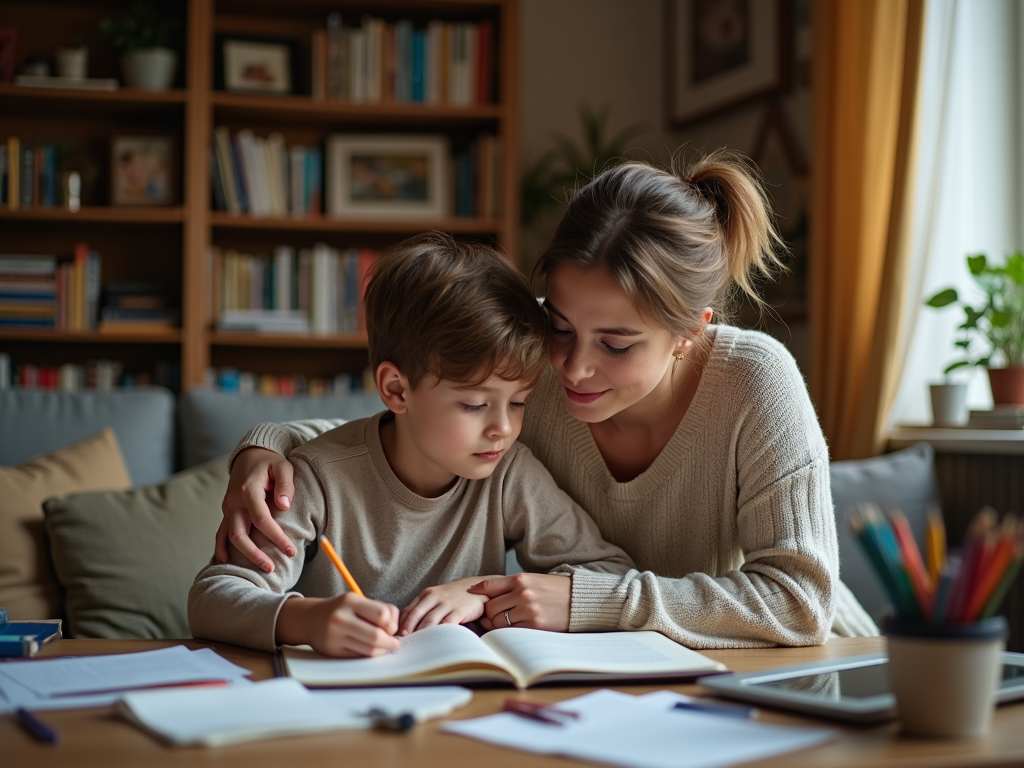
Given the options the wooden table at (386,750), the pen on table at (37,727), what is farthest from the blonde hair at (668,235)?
the pen on table at (37,727)

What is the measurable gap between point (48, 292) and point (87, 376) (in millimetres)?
306

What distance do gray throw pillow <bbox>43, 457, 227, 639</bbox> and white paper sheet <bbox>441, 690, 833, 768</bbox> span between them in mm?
1144

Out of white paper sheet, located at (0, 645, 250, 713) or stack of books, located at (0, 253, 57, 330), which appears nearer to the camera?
white paper sheet, located at (0, 645, 250, 713)

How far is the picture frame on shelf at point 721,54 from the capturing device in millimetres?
3449

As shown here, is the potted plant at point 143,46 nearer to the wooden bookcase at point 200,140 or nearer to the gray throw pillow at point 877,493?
the wooden bookcase at point 200,140

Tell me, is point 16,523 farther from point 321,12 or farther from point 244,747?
point 321,12

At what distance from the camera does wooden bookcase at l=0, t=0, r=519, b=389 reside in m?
3.45

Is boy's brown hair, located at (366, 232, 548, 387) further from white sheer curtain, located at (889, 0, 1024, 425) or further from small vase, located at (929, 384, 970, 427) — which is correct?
white sheer curtain, located at (889, 0, 1024, 425)

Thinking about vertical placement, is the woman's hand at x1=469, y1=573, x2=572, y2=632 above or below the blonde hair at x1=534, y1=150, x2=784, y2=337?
below

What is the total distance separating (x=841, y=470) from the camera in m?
2.46

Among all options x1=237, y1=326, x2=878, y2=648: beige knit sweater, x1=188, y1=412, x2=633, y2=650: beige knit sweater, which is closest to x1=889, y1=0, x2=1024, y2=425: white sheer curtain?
x1=237, y1=326, x2=878, y2=648: beige knit sweater

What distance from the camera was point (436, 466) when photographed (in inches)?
54.6

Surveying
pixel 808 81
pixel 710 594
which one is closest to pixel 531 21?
pixel 808 81

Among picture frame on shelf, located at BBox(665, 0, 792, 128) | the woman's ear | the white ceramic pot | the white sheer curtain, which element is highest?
picture frame on shelf, located at BBox(665, 0, 792, 128)
